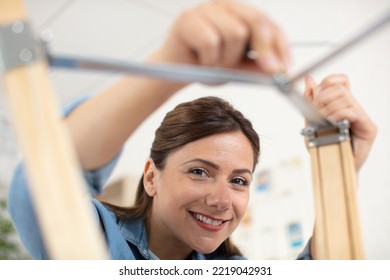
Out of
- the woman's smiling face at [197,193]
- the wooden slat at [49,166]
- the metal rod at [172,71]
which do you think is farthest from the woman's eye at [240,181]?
the wooden slat at [49,166]

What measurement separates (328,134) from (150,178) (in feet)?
1.17

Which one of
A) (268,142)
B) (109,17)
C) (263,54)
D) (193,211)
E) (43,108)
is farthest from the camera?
(109,17)

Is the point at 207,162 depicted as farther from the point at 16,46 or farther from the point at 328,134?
the point at 16,46

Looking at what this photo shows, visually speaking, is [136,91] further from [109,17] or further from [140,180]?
[109,17]

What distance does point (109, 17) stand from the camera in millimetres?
1481

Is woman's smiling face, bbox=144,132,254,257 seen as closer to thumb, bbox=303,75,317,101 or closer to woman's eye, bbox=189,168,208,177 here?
woman's eye, bbox=189,168,208,177

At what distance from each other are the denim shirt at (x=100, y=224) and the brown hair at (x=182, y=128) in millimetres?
35

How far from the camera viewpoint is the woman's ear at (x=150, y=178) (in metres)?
0.83

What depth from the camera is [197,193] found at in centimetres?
78

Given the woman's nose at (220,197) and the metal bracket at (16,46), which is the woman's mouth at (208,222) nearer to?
the woman's nose at (220,197)

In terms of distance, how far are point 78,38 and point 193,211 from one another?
1.01m

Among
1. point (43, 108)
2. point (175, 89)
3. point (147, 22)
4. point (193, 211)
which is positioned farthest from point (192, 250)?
point (147, 22)

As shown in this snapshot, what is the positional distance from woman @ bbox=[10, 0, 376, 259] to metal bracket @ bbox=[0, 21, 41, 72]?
0.54 ft

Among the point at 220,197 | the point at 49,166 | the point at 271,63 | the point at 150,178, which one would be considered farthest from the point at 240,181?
the point at 49,166
